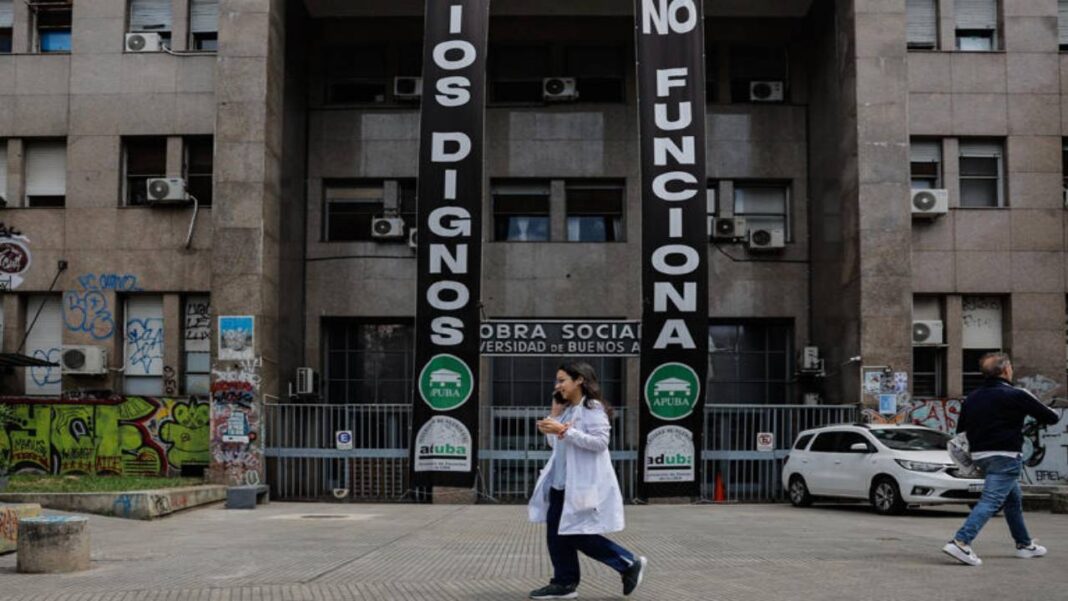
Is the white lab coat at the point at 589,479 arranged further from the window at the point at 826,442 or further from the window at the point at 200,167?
the window at the point at 200,167

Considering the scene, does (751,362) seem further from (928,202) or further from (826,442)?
(826,442)

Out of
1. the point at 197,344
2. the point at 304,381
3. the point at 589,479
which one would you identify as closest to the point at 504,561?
the point at 589,479

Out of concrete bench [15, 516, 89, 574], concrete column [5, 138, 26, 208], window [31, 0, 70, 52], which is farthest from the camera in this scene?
window [31, 0, 70, 52]

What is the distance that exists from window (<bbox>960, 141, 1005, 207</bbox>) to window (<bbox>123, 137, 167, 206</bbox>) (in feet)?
56.2

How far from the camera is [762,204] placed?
27609 millimetres

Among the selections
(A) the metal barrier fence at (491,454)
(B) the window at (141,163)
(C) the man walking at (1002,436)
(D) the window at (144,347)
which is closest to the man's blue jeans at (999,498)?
(C) the man walking at (1002,436)

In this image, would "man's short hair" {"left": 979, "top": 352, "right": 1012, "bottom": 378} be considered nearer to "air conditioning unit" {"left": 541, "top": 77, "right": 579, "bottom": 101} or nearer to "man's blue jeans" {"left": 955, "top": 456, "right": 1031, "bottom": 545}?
"man's blue jeans" {"left": 955, "top": 456, "right": 1031, "bottom": 545}

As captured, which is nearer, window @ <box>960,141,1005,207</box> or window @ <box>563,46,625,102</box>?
window @ <box>960,141,1005,207</box>

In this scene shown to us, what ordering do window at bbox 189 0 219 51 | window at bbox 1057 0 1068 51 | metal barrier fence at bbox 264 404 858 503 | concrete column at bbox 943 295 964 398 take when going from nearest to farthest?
metal barrier fence at bbox 264 404 858 503 → concrete column at bbox 943 295 964 398 → window at bbox 189 0 219 51 → window at bbox 1057 0 1068 51

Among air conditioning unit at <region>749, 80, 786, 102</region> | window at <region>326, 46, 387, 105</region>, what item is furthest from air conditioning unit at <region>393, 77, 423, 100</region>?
air conditioning unit at <region>749, 80, 786, 102</region>

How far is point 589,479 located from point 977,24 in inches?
831

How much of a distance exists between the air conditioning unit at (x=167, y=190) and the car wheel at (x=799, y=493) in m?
13.6

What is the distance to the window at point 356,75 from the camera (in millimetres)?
27828

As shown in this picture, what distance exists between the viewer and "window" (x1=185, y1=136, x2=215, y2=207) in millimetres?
25547
